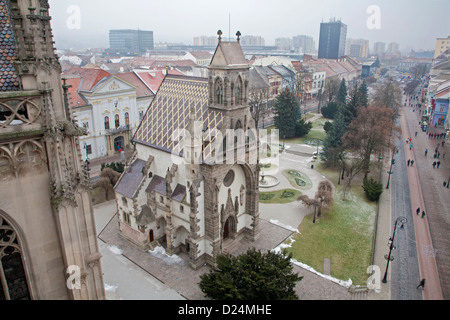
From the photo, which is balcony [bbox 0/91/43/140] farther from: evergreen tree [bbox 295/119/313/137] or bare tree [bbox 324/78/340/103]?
bare tree [bbox 324/78/340/103]

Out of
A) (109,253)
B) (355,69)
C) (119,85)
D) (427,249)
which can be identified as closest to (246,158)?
(109,253)

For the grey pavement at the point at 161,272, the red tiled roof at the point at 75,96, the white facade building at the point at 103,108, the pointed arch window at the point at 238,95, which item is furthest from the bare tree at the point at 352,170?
the red tiled roof at the point at 75,96

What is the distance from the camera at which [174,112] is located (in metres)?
30.6

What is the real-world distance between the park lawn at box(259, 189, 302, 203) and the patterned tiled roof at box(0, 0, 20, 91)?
3401cm

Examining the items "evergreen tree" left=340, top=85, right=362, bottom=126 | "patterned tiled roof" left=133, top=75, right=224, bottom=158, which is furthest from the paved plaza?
"evergreen tree" left=340, top=85, right=362, bottom=126

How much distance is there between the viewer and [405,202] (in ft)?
138

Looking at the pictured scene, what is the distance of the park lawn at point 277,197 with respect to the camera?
4158 cm

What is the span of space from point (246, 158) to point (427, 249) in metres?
20.3

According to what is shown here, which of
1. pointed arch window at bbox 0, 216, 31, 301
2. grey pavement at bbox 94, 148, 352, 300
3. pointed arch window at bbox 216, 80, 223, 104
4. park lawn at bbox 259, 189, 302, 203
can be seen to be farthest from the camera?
park lawn at bbox 259, 189, 302, 203

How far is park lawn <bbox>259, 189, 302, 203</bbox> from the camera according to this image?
1637 inches

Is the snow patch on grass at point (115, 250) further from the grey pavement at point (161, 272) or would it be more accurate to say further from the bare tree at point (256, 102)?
the bare tree at point (256, 102)

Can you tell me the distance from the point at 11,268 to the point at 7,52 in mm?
6976

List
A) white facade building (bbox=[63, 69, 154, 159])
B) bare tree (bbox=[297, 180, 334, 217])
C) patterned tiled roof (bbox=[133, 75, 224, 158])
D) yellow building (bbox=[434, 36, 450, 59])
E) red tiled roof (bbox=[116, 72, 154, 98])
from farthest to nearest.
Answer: yellow building (bbox=[434, 36, 450, 59]), red tiled roof (bbox=[116, 72, 154, 98]), white facade building (bbox=[63, 69, 154, 159]), bare tree (bbox=[297, 180, 334, 217]), patterned tiled roof (bbox=[133, 75, 224, 158])

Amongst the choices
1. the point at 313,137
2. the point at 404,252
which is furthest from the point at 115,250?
the point at 313,137
